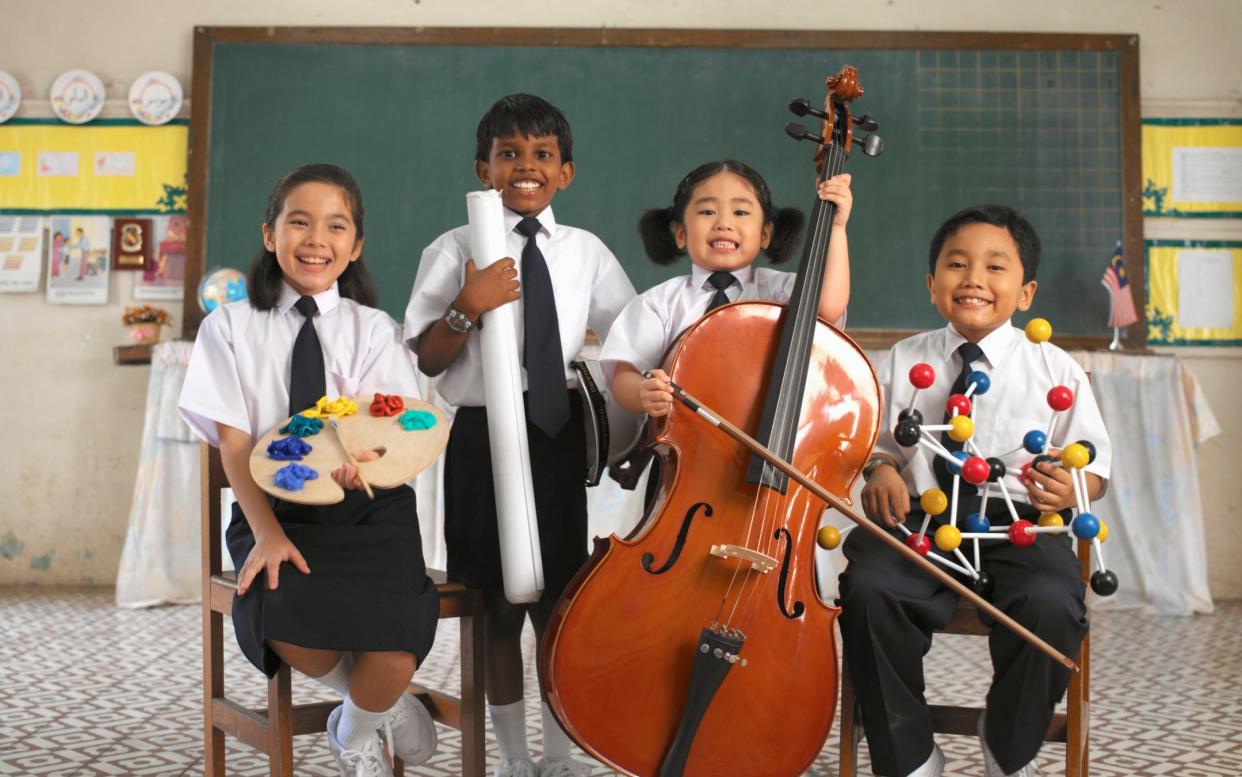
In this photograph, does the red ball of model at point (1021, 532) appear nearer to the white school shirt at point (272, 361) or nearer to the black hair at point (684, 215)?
the black hair at point (684, 215)

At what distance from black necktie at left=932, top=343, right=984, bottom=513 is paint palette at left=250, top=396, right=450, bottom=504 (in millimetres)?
746

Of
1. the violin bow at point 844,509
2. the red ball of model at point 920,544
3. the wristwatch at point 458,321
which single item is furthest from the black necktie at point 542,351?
the red ball of model at point 920,544

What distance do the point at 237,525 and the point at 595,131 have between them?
2.70m

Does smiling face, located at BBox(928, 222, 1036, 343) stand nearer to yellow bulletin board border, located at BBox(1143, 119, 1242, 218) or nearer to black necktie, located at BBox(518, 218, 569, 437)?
black necktie, located at BBox(518, 218, 569, 437)

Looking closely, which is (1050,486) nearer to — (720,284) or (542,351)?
(720,284)

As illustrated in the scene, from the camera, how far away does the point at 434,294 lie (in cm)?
189

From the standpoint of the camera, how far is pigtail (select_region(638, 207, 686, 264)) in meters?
1.95

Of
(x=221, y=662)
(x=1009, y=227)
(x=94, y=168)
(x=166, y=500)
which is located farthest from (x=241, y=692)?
(x=94, y=168)

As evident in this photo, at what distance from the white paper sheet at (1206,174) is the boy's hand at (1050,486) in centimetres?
302

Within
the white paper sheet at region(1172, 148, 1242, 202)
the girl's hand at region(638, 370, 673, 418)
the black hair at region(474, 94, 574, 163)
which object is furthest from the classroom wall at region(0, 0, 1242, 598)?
the girl's hand at region(638, 370, 673, 418)

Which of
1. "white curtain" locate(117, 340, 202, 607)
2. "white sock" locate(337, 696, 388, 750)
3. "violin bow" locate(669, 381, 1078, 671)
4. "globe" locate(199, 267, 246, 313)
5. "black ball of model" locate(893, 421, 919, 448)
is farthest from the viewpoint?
"globe" locate(199, 267, 246, 313)

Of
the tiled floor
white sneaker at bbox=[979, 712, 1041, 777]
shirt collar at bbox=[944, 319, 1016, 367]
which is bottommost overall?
the tiled floor

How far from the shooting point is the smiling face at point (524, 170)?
1885mm

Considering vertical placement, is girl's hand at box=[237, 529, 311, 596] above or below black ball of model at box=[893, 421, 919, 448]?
below
